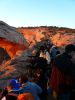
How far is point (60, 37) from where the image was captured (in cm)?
3950

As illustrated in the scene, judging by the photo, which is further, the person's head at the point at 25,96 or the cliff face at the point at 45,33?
the cliff face at the point at 45,33

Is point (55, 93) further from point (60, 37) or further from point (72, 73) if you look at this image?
point (60, 37)

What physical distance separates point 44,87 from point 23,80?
248 cm

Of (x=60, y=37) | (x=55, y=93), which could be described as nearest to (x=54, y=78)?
(x=55, y=93)

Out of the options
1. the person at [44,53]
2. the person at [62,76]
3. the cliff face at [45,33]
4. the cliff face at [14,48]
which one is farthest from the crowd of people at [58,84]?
the cliff face at [45,33]

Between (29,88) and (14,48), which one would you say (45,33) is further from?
(29,88)

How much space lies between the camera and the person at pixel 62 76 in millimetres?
8062

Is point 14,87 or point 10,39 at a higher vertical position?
point 14,87

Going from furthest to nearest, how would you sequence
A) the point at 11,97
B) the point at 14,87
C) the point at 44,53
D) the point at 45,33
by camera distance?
1. the point at 45,33
2. the point at 44,53
3. the point at 14,87
4. the point at 11,97

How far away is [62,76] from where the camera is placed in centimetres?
806

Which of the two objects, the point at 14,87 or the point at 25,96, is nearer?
the point at 25,96

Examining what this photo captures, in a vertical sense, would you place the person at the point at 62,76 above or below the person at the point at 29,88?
above

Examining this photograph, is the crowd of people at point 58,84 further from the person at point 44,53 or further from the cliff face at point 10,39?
the cliff face at point 10,39

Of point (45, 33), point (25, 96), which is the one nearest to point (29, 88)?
point (25, 96)
